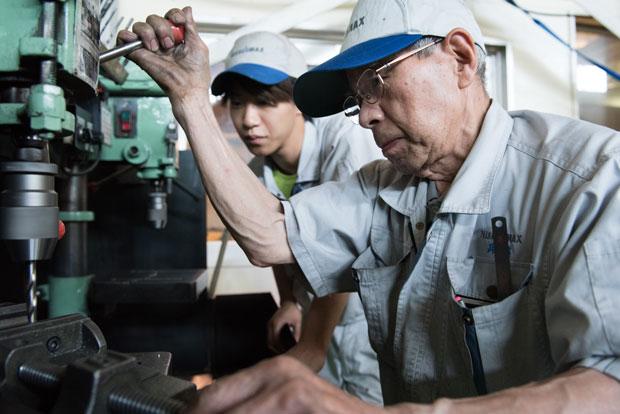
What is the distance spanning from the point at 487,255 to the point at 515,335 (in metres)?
0.14

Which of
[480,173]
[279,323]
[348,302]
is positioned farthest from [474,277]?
[279,323]

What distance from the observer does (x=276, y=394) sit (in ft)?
1.33

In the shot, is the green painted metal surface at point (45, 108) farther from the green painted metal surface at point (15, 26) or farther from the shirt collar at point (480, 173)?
the shirt collar at point (480, 173)

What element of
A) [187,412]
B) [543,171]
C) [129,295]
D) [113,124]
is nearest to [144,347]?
[129,295]

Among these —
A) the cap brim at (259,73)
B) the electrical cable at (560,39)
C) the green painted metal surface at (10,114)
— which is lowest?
the green painted metal surface at (10,114)

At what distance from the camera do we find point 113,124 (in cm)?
132

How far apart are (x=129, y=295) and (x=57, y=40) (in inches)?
29.1

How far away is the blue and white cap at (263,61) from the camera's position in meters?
1.33

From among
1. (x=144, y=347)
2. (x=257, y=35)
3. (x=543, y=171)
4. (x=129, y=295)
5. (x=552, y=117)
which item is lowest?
(x=144, y=347)

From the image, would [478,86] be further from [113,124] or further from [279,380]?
[113,124]

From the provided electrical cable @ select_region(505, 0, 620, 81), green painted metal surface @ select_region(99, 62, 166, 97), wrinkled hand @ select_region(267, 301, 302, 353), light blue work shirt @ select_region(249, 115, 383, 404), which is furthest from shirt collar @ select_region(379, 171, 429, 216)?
electrical cable @ select_region(505, 0, 620, 81)

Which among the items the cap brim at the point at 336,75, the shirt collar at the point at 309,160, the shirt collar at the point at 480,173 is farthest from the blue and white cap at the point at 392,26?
the shirt collar at the point at 309,160

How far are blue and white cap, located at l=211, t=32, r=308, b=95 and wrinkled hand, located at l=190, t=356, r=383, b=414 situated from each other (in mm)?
1033

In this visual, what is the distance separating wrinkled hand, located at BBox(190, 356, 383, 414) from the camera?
1.32 ft
